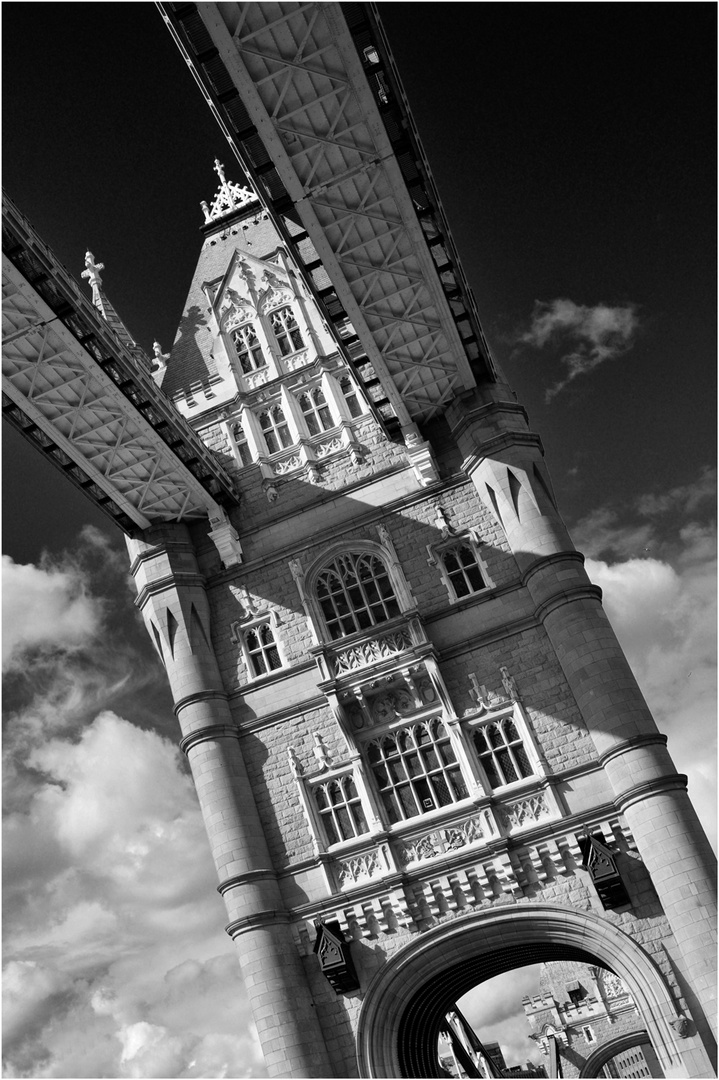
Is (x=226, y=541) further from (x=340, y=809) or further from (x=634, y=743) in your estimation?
(x=634, y=743)

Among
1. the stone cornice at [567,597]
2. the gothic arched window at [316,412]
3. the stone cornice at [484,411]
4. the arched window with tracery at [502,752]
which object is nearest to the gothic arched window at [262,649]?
the arched window with tracery at [502,752]

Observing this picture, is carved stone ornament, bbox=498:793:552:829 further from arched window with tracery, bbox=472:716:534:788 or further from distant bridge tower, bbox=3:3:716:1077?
arched window with tracery, bbox=472:716:534:788

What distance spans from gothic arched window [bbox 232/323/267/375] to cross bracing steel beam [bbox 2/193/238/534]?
459cm

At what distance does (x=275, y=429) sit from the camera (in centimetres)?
2983

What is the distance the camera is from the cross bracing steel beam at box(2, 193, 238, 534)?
2129cm

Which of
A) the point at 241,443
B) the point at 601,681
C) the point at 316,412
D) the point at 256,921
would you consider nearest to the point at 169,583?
the point at 241,443

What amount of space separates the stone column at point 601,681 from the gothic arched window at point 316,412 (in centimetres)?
411

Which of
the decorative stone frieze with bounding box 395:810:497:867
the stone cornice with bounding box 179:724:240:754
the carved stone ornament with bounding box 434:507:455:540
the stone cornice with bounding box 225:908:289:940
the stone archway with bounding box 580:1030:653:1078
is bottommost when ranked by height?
the stone archway with bounding box 580:1030:653:1078

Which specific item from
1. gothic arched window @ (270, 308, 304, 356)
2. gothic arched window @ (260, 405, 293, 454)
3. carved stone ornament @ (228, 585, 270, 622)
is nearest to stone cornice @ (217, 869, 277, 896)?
carved stone ornament @ (228, 585, 270, 622)

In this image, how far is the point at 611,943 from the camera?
21078mm

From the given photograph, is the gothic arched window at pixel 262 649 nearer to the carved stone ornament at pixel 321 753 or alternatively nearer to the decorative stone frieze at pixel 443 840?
the carved stone ornament at pixel 321 753

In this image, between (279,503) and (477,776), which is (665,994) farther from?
(279,503)

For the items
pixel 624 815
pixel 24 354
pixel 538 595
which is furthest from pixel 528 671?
pixel 24 354

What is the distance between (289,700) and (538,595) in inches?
286
